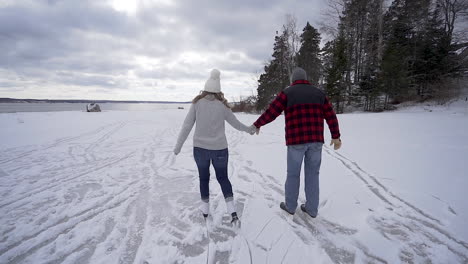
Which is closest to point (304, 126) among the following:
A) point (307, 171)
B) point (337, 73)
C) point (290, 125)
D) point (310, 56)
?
point (290, 125)

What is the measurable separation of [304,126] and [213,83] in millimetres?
1227

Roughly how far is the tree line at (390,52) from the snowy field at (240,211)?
12.7m

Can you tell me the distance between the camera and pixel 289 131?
2402mm

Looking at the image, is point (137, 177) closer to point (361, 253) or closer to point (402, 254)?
point (361, 253)

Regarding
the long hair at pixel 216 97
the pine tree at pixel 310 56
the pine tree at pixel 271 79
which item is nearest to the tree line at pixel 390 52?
the pine tree at pixel 310 56

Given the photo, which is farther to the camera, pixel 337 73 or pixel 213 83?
pixel 337 73

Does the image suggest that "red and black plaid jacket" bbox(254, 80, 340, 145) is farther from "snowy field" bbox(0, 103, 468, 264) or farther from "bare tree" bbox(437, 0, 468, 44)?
"bare tree" bbox(437, 0, 468, 44)

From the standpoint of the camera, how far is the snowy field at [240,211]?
6.72 ft

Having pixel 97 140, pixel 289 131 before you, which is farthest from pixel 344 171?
pixel 97 140

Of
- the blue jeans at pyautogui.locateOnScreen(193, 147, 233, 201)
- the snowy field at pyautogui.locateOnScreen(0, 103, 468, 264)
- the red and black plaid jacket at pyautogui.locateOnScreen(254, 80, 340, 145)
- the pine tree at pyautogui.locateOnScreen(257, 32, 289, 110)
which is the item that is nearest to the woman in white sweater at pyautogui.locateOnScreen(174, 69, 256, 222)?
the blue jeans at pyautogui.locateOnScreen(193, 147, 233, 201)

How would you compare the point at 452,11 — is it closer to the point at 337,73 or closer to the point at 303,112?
the point at 337,73

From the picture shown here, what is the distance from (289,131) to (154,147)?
18.7 ft

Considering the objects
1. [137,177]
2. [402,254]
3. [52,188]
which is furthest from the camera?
[137,177]

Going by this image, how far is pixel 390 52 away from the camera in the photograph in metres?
15.7
